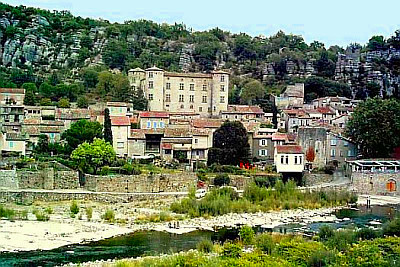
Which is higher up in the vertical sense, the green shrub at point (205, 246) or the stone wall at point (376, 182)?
the stone wall at point (376, 182)

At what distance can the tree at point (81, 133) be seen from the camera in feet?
144

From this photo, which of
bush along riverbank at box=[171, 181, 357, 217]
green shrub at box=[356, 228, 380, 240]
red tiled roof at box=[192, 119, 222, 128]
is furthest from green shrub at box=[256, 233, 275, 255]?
red tiled roof at box=[192, 119, 222, 128]

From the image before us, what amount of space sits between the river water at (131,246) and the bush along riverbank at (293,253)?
1872 millimetres

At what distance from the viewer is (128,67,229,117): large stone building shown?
187ft

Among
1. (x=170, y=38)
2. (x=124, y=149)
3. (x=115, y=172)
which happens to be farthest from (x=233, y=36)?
(x=115, y=172)

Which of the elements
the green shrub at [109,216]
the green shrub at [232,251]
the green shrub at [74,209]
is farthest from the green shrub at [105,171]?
the green shrub at [232,251]

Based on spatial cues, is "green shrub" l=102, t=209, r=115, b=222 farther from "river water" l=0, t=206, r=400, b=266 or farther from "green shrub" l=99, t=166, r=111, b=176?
"green shrub" l=99, t=166, r=111, b=176

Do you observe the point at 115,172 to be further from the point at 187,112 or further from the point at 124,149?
the point at 187,112

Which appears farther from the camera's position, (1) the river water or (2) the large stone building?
(2) the large stone building

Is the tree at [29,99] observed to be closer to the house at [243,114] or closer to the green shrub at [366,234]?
the house at [243,114]

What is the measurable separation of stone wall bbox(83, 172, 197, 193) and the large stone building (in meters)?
17.9

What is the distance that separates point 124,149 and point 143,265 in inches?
995

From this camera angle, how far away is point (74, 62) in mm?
76062

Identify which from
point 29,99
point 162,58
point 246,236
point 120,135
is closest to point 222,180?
point 120,135
